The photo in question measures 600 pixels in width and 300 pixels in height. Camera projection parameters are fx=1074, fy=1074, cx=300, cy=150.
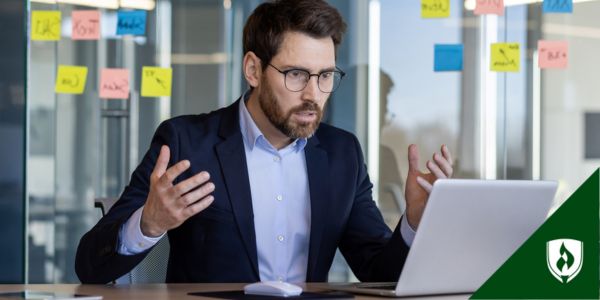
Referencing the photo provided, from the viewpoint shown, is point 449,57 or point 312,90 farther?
point 449,57

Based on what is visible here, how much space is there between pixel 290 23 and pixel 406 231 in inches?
23.4

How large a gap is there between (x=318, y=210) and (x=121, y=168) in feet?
7.15

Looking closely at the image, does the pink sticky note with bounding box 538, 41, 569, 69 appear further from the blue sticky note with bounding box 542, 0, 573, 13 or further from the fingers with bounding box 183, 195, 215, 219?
the fingers with bounding box 183, 195, 215, 219

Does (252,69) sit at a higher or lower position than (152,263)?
higher

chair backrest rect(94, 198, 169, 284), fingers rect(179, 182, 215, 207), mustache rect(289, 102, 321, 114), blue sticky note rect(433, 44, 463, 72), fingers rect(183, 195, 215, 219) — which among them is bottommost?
chair backrest rect(94, 198, 169, 284)

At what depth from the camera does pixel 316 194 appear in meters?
2.43

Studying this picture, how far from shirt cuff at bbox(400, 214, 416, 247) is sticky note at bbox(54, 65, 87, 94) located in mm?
2437

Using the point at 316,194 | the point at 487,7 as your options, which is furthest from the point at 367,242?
the point at 487,7

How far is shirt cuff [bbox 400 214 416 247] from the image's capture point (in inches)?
86.6

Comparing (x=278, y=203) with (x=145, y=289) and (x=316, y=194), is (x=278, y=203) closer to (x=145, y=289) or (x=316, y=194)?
(x=316, y=194)

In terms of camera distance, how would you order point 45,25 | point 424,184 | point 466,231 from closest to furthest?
point 466,231
point 424,184
point 45,25

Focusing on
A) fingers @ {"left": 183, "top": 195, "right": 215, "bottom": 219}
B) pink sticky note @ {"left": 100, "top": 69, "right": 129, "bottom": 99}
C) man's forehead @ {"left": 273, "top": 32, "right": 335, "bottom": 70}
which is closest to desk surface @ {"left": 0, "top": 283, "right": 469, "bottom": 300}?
fingers @ {"left": 183, "top": 195, "right": 215, "bottom": 219}

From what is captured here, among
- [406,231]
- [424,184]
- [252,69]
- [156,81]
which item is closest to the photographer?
[424,184]

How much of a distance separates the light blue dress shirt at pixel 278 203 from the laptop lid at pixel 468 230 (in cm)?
Answer: 60
